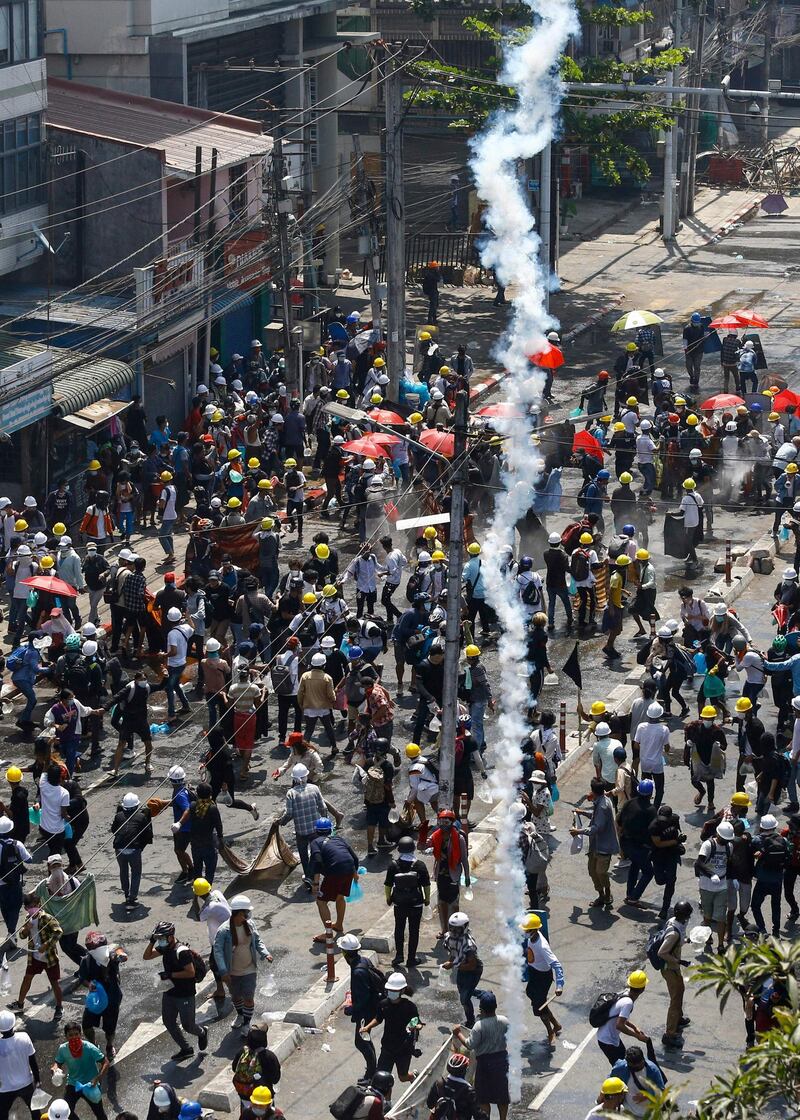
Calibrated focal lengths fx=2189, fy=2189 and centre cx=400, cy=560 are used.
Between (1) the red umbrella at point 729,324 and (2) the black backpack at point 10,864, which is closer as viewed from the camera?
(2) the black backpack at point 10,864

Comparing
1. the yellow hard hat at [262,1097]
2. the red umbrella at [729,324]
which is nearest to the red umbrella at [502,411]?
the red umbrella at [729,324]

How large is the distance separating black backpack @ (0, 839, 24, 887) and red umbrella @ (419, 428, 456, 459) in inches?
432

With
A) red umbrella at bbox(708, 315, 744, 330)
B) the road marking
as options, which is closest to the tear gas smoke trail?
the road marking

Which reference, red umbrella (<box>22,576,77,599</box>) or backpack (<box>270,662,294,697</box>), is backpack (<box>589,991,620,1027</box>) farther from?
red umbrella (<box>22,576,77,599</box>)

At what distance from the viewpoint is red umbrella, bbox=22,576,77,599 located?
2500cm

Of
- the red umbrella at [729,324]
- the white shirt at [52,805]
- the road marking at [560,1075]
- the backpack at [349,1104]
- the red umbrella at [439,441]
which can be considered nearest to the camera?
the backpack at [349,1104]

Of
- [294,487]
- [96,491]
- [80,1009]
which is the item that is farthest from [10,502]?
[80,1009]

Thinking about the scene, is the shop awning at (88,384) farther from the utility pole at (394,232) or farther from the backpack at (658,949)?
the backpack at (658,949)

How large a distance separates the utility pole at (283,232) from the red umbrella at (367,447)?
4203 mm

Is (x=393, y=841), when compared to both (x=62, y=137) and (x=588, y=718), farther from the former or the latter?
(x=62, y=137)

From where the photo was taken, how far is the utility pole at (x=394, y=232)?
3203cm

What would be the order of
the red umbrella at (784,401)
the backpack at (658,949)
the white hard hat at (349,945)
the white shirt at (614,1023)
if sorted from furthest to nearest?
the red umbrella at (784,401), the backpack at (658,949), the white hard hat at (349,945), the white shirt at (614,1023)

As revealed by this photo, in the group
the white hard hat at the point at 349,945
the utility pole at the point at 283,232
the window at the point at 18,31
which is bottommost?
the white hard hat at the point at 349,945

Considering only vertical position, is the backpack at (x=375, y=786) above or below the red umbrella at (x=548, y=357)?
→ below
